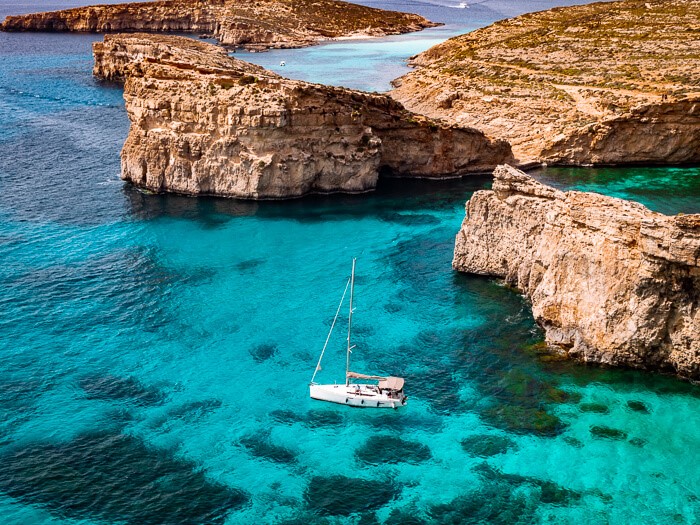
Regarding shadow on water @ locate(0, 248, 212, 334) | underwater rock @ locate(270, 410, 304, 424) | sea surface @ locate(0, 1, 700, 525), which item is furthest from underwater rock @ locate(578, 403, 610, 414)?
shadow on water @ locate(0, 248, 212, 334)

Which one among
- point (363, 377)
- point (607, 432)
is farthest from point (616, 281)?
point (363, 377)

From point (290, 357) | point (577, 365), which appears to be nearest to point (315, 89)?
point (290, 357)

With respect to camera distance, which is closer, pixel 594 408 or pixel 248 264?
pixel 594 408

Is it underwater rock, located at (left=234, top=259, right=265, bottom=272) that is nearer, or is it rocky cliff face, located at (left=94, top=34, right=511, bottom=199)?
underwater rock, located at (left=234, top=259, right=265, bottom=272)

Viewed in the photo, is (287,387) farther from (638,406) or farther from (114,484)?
(638,406)

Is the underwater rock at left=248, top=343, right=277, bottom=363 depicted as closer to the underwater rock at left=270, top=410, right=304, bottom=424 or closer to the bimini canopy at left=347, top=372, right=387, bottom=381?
the underwater rock at left=270, top=410, right=304, bottom=424

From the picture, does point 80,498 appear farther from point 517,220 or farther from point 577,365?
point 517,220
